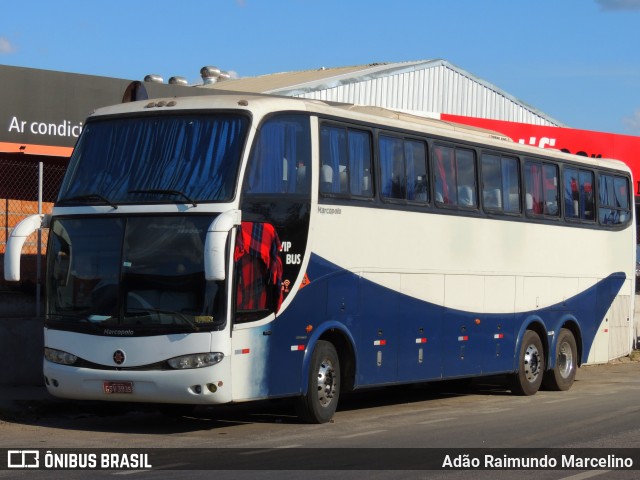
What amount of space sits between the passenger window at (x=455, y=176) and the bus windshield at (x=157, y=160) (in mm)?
4528

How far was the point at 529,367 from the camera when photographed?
19.8 m

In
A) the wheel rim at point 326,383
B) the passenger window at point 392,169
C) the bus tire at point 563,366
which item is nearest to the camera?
the wheel rim at point 326,383

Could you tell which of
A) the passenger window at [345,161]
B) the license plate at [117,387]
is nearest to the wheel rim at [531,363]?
the passenger window at [345,161]

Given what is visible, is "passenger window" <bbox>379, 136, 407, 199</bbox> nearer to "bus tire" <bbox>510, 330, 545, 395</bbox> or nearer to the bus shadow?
the bus shadow

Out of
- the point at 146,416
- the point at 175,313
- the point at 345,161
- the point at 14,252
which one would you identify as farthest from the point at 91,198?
the point at 146,416

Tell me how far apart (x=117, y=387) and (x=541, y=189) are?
9.52 metres

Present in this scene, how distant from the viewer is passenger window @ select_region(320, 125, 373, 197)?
1474cm

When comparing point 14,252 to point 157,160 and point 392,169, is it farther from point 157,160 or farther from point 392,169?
point 392,169

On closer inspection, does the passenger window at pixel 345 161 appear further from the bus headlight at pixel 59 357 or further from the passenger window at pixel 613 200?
the passenger window at pixel 613 200

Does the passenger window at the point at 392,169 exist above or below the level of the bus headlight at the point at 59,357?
above

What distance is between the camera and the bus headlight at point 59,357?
13625mm

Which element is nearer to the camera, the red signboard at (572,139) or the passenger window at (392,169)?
the passenger window at (392,169)

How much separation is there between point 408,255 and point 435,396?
4001mm

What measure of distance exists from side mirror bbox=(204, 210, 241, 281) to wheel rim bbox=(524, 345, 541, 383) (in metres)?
8.42
